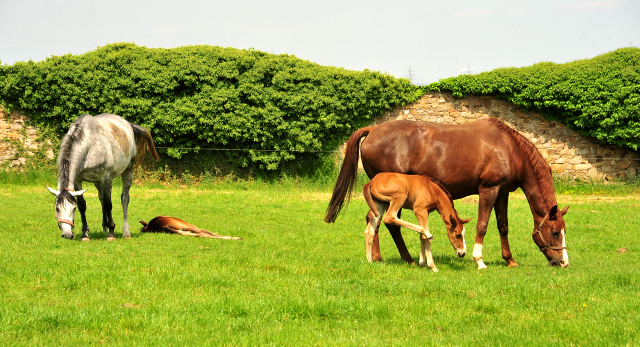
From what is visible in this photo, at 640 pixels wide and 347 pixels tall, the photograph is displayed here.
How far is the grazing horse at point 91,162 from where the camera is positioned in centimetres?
910

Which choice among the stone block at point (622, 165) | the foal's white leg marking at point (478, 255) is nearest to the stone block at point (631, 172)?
the stone block at point (622, 165)

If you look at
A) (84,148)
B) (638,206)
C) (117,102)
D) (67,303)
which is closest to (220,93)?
(117,102)

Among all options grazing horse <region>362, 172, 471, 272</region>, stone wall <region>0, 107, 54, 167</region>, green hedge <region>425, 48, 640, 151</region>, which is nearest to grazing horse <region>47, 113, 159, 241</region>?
grazing horse <region>362, 172, 471, 272</region>

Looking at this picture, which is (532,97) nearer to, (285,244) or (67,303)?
(285,244)

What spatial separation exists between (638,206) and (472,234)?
24.0ft

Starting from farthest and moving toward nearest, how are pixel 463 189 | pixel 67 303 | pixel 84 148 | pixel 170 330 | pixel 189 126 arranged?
pixel 189 126, pixel 84 148, pixel 463 189, pixel 67 303, pixel 170 330

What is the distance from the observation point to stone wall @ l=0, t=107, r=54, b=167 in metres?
19.9

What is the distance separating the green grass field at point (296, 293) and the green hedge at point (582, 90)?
10.7 metres

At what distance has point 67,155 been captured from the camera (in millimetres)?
9305

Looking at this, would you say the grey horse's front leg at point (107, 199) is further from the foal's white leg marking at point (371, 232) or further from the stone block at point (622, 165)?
the stone block at point (622, 165)

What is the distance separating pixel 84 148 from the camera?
379 inches

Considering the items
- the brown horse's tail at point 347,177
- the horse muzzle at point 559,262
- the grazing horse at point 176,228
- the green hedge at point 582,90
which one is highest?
the green hedge at point 582,90

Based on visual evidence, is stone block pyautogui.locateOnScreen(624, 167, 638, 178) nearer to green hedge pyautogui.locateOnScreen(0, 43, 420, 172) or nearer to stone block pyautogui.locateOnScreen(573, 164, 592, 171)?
stone block pyautogui.locateOnScreen(573, 164, 592, 171)

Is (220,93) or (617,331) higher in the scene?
(220,93)
